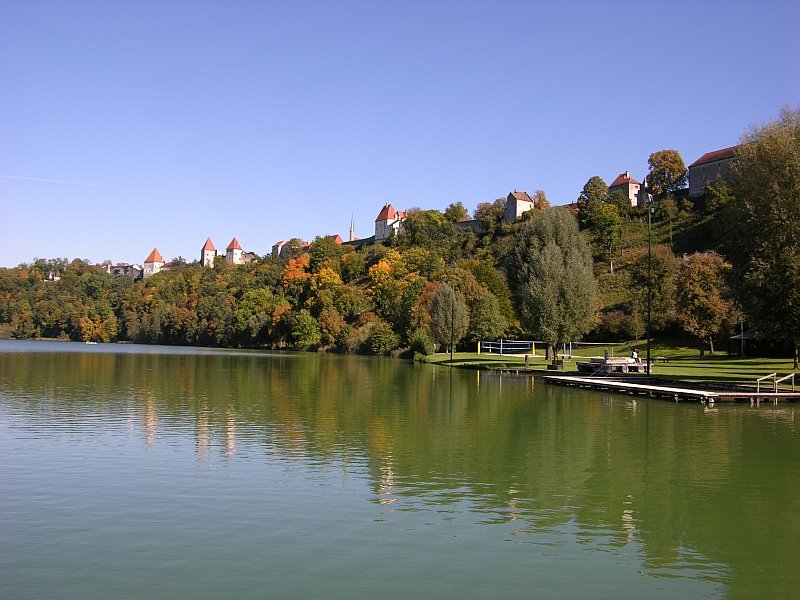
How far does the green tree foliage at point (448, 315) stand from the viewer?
80.4m

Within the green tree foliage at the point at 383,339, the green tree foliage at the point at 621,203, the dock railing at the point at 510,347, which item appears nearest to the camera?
the dock railing at the point at 510,347

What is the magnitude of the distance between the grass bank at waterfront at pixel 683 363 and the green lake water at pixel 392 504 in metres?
17.4

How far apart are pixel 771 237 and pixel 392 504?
31.8 meters

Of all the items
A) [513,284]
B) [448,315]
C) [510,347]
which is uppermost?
[513,284]

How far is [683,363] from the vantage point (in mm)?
62812

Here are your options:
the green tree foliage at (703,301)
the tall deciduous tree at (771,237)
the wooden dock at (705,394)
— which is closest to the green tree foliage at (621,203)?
the green tree foliage at (703,301)

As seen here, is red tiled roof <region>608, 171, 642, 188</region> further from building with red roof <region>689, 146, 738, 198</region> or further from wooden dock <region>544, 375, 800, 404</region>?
wooden dock <region>544, 375, 800, 404</region>

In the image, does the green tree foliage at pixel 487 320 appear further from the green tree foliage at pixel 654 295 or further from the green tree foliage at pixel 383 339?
the green tree foliage at pixel 383 339

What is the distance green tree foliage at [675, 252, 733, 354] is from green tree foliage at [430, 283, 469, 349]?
22.5 metres

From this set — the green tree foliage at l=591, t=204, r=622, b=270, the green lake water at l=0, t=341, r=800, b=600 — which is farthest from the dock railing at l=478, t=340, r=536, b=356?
the green lake water at l=0, t=341, r=800, b=600

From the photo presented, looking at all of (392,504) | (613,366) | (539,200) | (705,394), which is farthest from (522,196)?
(392,504)

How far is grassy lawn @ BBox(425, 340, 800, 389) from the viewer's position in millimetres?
46312

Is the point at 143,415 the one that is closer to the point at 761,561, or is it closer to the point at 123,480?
the point at 123,480

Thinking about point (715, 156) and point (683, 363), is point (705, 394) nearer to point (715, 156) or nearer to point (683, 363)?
point (683, 363)
